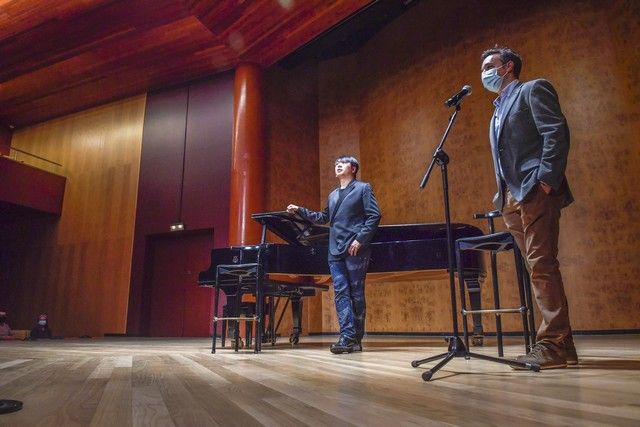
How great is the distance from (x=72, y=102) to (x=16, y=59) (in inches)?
52.1

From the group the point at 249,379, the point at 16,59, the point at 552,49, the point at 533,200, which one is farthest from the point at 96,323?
the point at 552,49

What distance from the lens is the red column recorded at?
6.53 metres

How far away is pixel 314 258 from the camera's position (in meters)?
3.47

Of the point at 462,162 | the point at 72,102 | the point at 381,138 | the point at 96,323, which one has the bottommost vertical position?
the point at 96,323

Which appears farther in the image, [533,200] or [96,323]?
[96,323]

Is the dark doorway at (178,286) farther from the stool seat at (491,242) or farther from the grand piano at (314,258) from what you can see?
the stool seat at (491,242)

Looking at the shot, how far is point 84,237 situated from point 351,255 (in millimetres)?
6457

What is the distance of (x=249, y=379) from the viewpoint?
1575 millimetres

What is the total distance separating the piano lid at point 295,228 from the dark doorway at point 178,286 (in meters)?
3.56

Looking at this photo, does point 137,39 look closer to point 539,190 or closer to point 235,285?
point 235,285

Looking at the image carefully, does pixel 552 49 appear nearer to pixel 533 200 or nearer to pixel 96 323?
pixel 533 200

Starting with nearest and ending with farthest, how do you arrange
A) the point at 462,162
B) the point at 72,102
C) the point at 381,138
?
the point at 462,162
the point at 381,138
the point at 72,102

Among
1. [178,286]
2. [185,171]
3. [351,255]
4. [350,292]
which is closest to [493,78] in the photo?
[351,255]

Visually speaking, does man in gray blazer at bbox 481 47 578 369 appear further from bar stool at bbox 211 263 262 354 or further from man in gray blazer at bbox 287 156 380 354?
bar stool at bbox 211 263 262 354
